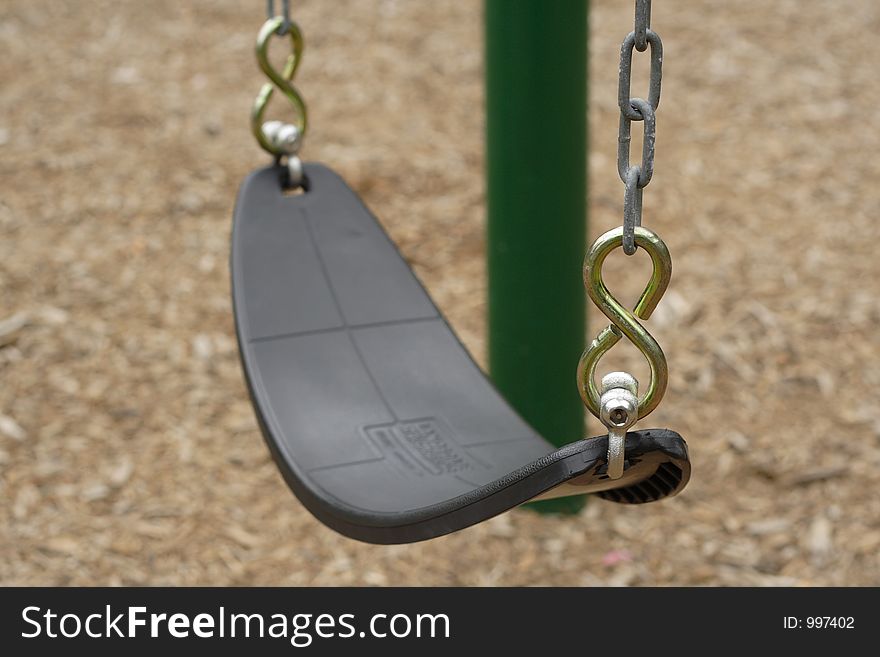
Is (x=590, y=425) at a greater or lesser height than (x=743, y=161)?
lesser

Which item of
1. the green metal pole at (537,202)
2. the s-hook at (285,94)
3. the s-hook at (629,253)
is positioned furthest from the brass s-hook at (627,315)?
the green metal pole at (537,202)

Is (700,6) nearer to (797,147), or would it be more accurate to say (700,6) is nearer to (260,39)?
(797,147)

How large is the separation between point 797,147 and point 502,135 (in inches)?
54.0

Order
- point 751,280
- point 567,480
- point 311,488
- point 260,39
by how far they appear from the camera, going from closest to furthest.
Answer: point 567,480, point 311,488, point 260,39, point 751,280

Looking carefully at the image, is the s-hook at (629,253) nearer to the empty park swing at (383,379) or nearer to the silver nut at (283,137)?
the empty park swing at (383,379)

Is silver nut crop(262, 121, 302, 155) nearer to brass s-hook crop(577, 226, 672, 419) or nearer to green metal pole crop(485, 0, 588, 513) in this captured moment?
green metal pole crop(485, 0, 588, 513)

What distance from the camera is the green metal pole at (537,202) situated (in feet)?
4.70

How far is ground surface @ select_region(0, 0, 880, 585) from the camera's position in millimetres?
1638

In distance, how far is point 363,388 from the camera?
1267 millimetres

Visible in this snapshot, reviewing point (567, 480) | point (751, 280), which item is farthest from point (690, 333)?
point (567, 480)

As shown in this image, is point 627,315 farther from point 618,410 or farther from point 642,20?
point 642,20

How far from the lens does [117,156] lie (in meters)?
2.55

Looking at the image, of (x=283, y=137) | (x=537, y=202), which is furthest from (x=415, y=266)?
(x=283, y=137)

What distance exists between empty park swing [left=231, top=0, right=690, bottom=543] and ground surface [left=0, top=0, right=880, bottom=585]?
0.30 meters
